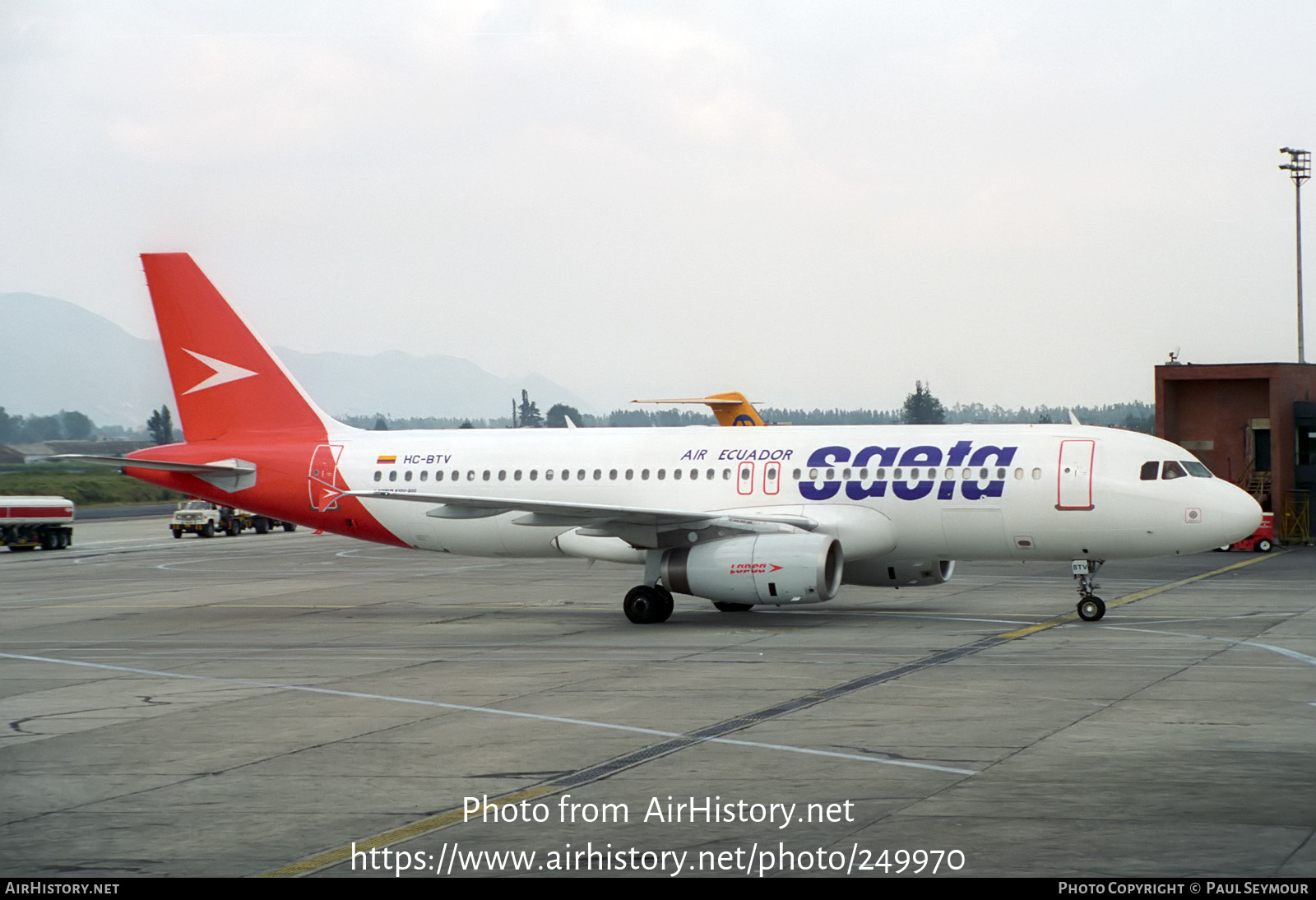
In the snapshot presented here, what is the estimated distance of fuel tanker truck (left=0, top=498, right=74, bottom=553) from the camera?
58.9 m

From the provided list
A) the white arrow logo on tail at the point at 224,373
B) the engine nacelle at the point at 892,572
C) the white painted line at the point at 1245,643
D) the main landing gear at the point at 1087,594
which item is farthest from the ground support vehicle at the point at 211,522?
the white painted line at the point at 1245,643

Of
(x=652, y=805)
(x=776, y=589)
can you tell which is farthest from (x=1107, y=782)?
(x=776, y=589)

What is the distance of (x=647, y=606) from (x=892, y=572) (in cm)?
537

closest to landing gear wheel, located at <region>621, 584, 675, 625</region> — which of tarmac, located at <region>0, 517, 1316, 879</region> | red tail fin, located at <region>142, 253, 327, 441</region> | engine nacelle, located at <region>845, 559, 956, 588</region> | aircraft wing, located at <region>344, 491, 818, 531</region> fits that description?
tarmac, located at <region>0, 517, 1316, 879</region>

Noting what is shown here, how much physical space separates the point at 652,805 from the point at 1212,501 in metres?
18.2

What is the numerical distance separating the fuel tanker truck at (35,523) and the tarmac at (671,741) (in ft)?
95.6

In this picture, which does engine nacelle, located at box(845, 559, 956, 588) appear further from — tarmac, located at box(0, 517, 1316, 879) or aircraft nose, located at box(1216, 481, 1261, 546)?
aircraft nose, located at box(1216, 481, 1261, 546)

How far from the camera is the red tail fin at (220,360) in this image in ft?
113

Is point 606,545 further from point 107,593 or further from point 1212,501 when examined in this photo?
point 107,593

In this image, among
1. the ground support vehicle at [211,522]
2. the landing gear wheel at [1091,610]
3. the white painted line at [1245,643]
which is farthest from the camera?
the ground support vehicle at [211,522]

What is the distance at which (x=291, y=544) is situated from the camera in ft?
210

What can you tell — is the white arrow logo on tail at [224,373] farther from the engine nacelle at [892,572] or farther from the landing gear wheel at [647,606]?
the engine nacelle at [892,572]

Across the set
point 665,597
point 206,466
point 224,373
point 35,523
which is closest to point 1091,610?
point 665,597

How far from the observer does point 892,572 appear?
30547 mm
